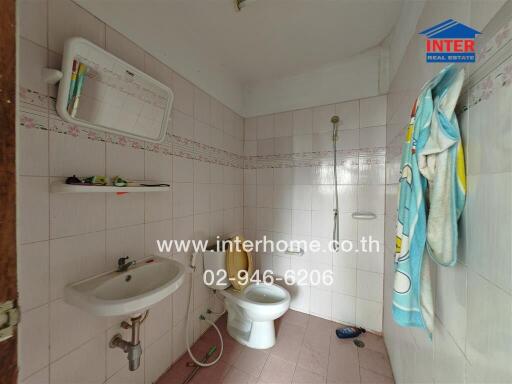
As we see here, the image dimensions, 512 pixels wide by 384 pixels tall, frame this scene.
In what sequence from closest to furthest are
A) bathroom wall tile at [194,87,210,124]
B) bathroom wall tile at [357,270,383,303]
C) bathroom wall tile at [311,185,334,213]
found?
bathroom wall tile at [194,87,210,124] < bathroom wall tile at [357,270,383,303] < bathroom wall tile at [311,185,334,213]

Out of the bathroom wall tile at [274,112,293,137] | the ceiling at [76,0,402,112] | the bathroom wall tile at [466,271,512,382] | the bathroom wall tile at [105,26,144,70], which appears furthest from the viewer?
the bathroom wall tile at [274,112,293,137]

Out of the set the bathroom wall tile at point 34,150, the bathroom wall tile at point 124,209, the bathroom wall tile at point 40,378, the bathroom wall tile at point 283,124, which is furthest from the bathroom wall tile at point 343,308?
the bathroom wall tile at point 34,150

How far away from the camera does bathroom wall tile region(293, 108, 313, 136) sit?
1.86m

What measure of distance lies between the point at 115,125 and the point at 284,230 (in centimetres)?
161

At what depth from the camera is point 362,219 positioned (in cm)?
164

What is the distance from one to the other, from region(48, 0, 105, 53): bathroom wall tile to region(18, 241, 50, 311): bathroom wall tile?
32.4 inches

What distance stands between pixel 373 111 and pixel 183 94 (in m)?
1.56

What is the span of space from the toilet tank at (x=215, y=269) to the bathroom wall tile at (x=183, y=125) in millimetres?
945

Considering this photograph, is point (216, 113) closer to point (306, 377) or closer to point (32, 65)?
point (32, 65)

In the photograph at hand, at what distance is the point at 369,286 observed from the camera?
165 cm

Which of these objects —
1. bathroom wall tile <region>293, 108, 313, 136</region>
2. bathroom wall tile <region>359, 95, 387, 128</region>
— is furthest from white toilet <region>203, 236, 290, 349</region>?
bathroom wall tile <region>359, 95, 387, 128</region>

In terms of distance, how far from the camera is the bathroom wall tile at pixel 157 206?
3.84 feet

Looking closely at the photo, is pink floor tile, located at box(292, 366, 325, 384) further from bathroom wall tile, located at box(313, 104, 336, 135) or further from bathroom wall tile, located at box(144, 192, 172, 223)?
bathroom wall tile, located at box(313, 104, 336, 135)

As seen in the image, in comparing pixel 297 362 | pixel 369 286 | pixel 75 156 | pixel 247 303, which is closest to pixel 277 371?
pixel 297 362
